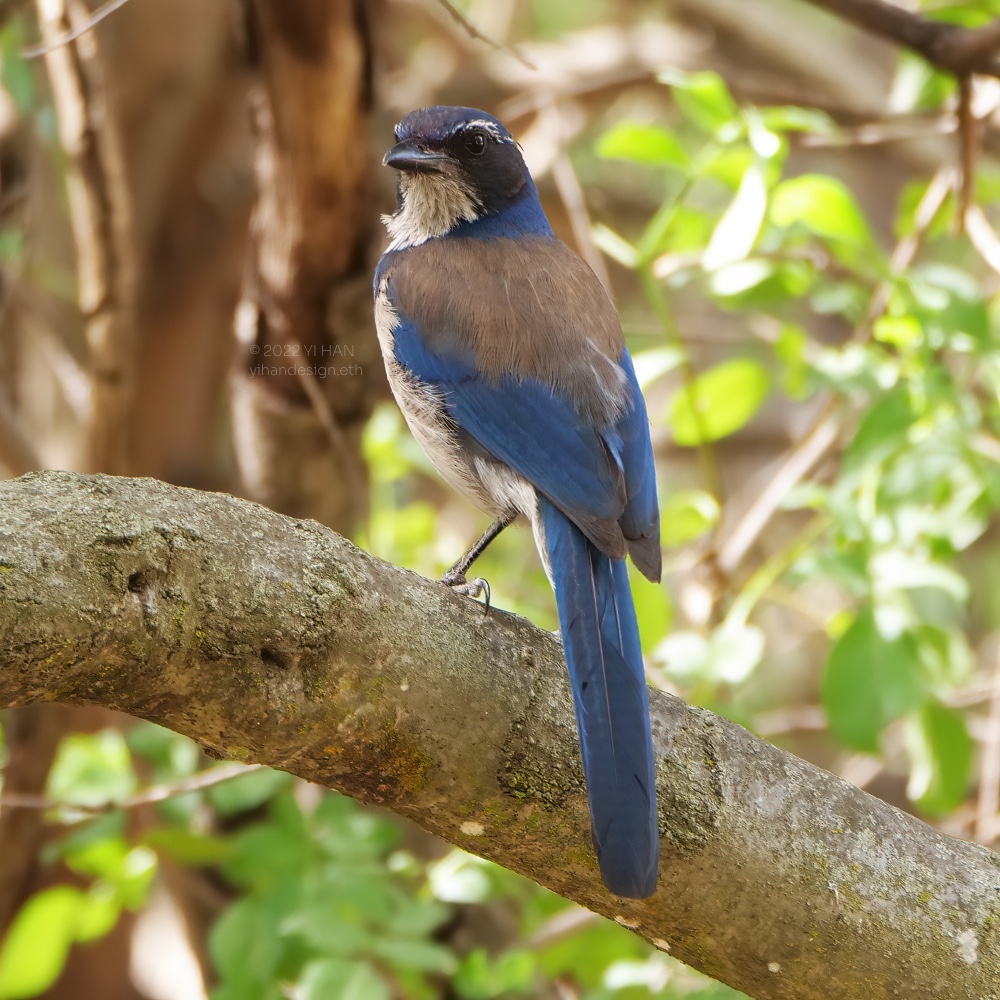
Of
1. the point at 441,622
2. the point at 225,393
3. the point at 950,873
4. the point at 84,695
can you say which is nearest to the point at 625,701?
the point at 441,622

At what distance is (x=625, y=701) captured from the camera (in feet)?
6.88

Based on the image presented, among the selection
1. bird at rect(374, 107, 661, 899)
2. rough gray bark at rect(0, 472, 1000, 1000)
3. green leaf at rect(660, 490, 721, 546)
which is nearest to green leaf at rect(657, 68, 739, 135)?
bird at rect(374, 107, 661, 899)

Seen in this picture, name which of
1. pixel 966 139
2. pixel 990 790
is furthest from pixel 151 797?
pixel 966 139

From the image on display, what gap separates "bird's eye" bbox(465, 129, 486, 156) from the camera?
11.8ft

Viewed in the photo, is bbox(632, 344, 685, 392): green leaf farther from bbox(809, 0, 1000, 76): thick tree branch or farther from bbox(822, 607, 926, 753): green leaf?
bbox(809, 0, 1000, 76): thick tree branch

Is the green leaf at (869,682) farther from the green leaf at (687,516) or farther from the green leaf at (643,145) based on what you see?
the green leaf at (643,145)

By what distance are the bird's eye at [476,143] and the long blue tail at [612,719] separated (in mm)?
1572

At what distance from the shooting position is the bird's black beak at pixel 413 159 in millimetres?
3436

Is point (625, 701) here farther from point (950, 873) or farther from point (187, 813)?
point (187, 813)

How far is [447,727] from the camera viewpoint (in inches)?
78.4

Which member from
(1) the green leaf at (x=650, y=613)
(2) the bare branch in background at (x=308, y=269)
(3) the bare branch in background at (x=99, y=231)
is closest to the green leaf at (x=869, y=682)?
(1) the green leaf at (x=650, y=613)

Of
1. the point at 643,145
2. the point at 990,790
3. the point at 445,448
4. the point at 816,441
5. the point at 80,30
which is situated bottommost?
the point at 990,790

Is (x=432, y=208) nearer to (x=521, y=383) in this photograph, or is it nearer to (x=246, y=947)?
(x=521, y=383)

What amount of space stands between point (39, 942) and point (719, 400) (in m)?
2.24
